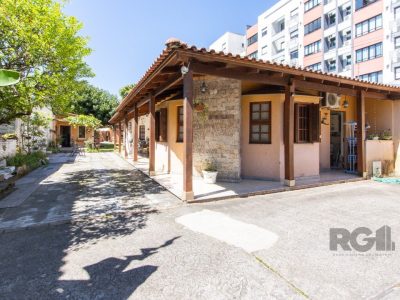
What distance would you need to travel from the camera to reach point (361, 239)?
149 inches

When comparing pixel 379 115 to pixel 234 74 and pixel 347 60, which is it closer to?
pixel 234 74

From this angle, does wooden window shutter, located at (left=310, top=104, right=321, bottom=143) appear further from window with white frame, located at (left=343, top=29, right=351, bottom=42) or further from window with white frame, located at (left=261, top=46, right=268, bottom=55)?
window with white frame, located at (left=261, top=46, right=268, bottom=55)

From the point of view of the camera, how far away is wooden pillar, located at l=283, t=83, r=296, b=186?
7.23 meters

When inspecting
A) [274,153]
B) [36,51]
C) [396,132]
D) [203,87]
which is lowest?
[274,153]

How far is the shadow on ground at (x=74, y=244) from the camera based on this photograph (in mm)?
2555

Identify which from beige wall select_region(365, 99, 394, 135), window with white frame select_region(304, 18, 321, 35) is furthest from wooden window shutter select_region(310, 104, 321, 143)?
window with white frame select_region(304, 18, 321, 35)

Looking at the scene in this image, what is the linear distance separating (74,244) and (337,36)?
3483 cm

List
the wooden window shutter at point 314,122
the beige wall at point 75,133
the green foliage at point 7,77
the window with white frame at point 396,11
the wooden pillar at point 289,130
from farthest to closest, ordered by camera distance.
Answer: the beige wall at point 75,133 → the window with white frame at point 396,11 → the wooden window shutter at point 314,122 → the wooden pillar at point 289,130 → the green foliage at point 7,77

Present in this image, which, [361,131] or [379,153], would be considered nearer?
[361,131]

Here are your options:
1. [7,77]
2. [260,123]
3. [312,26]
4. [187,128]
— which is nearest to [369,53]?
[312,26]

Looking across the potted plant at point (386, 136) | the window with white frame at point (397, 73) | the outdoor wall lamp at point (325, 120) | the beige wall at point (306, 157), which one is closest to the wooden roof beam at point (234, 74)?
the beige wall at point (306, 157)

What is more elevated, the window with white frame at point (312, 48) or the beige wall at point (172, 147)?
the window with white frame at point (312, 48)

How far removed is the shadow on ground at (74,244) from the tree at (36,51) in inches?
102

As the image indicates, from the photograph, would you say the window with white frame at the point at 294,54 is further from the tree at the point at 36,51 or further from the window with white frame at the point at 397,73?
the tree at the point at 36,51
